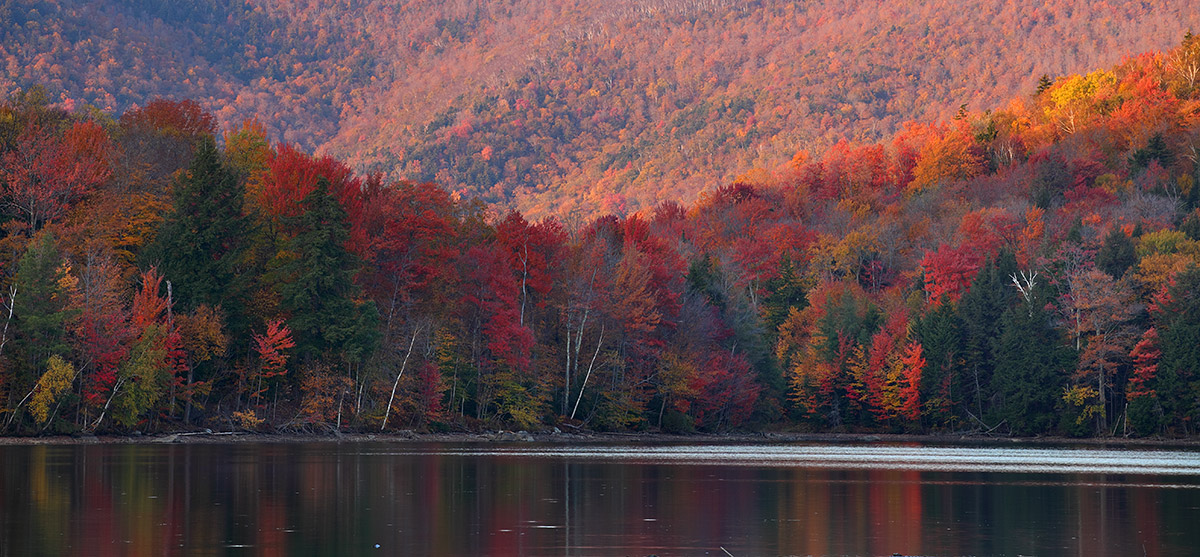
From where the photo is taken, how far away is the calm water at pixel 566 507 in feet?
80.0

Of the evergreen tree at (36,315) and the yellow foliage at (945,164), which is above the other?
the yellow foliage at (945,164)

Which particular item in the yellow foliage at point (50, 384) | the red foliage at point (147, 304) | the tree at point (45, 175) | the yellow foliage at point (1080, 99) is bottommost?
the yellow foliage at point (50, 384)

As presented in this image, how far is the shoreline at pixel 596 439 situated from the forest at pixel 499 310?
1312 millimetres

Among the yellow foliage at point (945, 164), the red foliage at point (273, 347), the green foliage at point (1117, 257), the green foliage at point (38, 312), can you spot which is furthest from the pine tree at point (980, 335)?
the green foliage at point (38, 312)

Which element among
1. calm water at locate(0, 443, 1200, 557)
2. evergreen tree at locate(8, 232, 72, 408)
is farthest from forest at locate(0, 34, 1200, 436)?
calm water at locate(0, 443, 1200, 557)

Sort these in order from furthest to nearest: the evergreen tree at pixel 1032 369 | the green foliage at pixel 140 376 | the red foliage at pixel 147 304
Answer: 1. the evergreen tree at pixel 1032 369
2. the red foliage at pixel 147 304
3. the green foliage at pixel 140 376

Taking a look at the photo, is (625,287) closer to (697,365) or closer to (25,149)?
(697,365)

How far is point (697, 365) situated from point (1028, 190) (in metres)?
66.8

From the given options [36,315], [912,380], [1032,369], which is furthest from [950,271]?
[36,315]

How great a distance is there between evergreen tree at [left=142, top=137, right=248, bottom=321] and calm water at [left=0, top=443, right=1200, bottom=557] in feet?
63.7

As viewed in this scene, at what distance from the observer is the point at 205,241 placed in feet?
241

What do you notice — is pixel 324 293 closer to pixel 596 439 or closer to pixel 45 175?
pixel 45 175

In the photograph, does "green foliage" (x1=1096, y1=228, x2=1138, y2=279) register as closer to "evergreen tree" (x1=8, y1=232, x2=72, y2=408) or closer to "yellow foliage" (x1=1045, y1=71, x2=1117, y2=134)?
"yellow foliage" (x1=1045, y1=71, x2=1117, y2=134)

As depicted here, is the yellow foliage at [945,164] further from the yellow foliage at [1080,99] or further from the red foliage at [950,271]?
the red foliage at [950,271]
